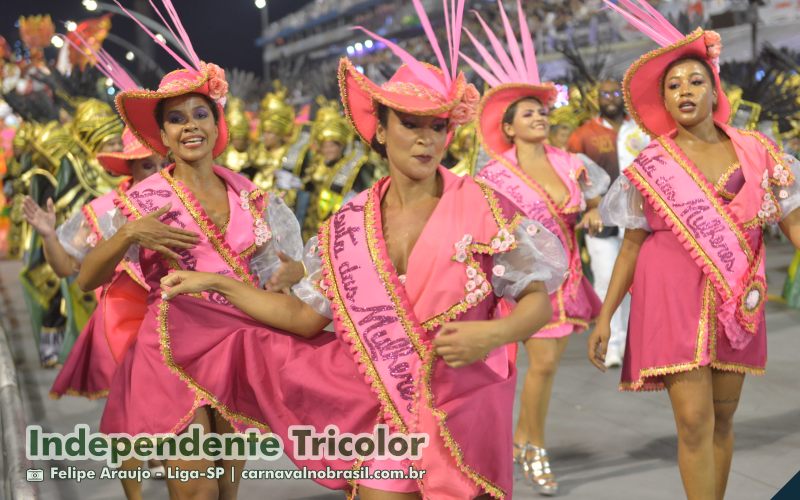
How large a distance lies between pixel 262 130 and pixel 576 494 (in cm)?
873

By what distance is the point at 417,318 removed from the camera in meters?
3.38

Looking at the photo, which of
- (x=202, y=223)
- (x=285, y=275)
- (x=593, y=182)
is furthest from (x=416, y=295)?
(x=593, y=182)

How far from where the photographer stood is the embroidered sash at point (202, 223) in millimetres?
A: 4383

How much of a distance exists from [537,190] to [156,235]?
3.00 metres

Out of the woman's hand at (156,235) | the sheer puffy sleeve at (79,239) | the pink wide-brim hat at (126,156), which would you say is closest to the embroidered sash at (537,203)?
the pink wide-brim hat at (126,156)

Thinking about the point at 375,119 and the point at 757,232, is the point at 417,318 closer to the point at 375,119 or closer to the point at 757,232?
the point at 375,119

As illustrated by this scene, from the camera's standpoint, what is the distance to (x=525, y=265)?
340cm

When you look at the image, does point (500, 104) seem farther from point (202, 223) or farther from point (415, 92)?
point (415, 92)

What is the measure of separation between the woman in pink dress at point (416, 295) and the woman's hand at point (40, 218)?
4.69ft

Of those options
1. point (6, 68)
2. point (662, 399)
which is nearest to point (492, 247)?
point (662, 399)

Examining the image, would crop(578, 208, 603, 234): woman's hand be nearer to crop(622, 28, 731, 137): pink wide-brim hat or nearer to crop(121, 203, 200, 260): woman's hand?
crop(622, 28, 731, 137): pink wide-brim hat

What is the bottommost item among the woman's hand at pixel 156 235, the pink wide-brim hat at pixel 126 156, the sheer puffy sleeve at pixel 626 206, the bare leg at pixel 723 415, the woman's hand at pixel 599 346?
the bare leg at pixel 723 415

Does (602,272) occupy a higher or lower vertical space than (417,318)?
lower

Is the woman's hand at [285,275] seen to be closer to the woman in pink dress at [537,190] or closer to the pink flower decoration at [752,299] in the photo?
the pink flower decoration at [752,299]
